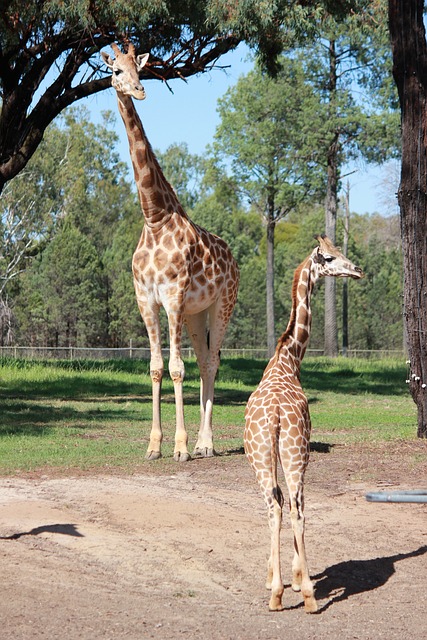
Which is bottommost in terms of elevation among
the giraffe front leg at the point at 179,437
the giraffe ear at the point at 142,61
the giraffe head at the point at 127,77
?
the giraffe front leg at the point at 179,437

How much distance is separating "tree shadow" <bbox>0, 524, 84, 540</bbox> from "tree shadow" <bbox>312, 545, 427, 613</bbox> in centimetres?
200

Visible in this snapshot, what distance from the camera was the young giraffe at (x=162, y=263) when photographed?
11977mm

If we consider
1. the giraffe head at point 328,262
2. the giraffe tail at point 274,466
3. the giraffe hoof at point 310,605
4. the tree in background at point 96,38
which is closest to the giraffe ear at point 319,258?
the giraffe head at point 328,262

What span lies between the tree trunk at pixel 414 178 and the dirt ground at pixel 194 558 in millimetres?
2372

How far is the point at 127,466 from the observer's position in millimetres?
11461

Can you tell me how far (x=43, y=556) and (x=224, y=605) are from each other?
5.08ft

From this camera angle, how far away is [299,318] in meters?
8.58

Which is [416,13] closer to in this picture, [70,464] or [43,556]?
[70,464]

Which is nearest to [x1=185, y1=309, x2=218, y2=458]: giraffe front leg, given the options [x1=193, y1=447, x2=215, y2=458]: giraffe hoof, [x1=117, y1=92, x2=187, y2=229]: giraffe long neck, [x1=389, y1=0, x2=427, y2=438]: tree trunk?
[x1=193, y1=447, x2=215, y2=458]: giraffe hoof

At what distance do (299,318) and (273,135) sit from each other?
113ft

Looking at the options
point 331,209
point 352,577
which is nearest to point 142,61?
point 352,577

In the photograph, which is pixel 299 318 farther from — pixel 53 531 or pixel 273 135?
pixel 273 135

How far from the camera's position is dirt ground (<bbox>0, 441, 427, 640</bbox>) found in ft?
20.9

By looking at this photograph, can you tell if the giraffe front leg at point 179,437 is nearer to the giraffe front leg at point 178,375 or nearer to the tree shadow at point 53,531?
the giraffe front leg at point 178,375
